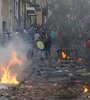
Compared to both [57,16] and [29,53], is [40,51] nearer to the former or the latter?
[29,53]

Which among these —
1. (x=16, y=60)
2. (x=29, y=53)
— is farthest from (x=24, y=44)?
(x=16, y=60)

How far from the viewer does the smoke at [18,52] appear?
20.7 metres

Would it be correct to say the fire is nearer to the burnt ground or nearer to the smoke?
the smoke

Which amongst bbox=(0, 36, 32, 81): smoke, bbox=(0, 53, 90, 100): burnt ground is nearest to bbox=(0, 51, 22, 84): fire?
bbox=(0, 36, 32, 81): smoke

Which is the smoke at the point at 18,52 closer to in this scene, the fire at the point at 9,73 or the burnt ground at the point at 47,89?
the fire at the point at 9,73

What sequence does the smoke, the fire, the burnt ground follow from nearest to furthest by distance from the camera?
1. the burnt ground
2. the fire
3. the smoke

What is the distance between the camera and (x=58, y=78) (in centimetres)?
1814

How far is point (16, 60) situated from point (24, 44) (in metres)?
5.89

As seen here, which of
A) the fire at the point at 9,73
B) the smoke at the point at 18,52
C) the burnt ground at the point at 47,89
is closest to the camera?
the burnt ground at the point at 47,89

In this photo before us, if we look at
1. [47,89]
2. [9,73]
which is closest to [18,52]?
[9,73]

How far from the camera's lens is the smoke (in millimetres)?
20722

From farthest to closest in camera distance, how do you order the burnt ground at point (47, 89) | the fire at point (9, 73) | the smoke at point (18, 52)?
the smoke at point (18, 52)
the fire at point (9, 73)
the burnt ground at point (47, 89)

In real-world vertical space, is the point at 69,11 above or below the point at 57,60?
above

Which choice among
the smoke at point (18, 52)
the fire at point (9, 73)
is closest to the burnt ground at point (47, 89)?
the fire at point (9, 73)
